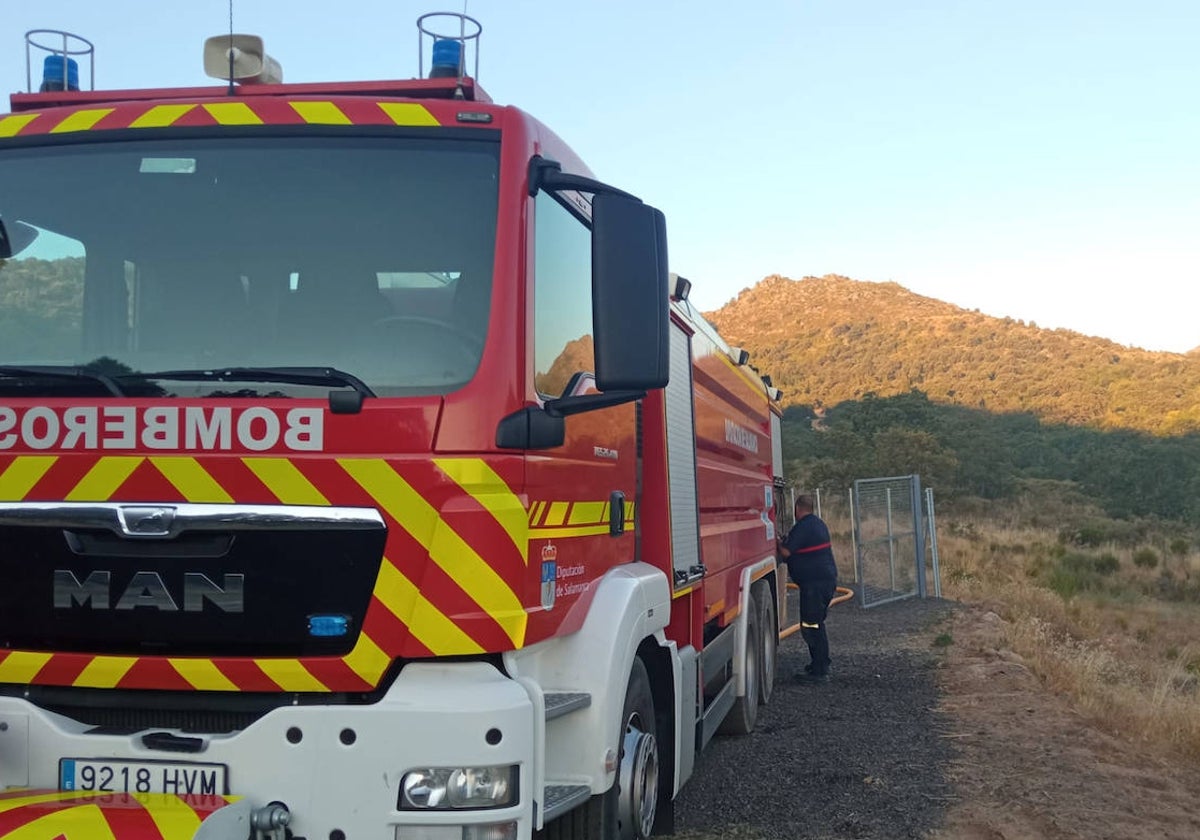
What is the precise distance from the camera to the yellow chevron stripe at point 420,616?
10.5ft

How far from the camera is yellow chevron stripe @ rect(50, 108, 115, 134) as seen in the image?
12.6 ft

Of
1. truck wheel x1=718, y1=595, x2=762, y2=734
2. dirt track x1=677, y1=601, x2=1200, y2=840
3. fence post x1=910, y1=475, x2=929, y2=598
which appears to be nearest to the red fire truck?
dirt track x1=677, y1=601, x2=1200, y2=840

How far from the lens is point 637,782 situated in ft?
14.0

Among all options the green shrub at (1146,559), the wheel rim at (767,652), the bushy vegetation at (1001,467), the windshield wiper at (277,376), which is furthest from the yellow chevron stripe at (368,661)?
the bushy vegetation at (1001,467)

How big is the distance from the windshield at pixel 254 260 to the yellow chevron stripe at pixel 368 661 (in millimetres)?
719

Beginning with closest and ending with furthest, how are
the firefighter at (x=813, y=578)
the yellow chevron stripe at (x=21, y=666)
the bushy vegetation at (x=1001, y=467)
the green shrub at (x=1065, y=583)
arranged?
the yellow chevron stripe at (x=21, y=666) < the firefighter at (x=813, y=578) < the green shrub at (x=1065, y=583) < the bushy vegetation at (x=1001, y=467)

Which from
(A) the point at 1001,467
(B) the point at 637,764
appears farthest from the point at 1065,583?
(A) the point at 1001,467

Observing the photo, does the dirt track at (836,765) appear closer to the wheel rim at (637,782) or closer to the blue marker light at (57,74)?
the wheel rim at (637,782)

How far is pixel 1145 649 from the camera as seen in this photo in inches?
656

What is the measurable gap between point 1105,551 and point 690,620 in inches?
1080

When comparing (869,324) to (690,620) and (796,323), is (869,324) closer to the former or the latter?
(796,323)

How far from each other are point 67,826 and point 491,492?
1.34 meters

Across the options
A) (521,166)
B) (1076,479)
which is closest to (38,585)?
(521,166)

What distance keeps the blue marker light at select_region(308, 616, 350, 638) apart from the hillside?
65.5m
